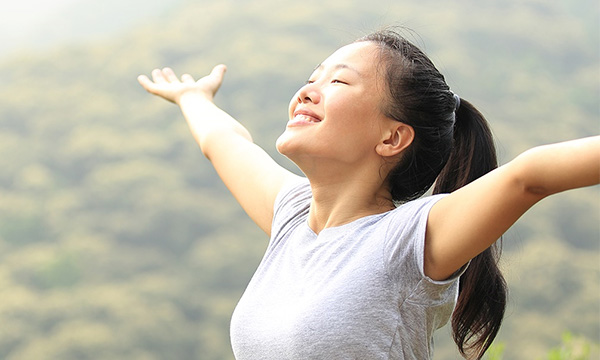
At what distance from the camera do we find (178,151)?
24.1m

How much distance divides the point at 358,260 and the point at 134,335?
18.7 m

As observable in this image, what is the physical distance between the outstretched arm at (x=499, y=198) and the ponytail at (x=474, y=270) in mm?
174

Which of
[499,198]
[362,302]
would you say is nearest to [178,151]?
[362,302]

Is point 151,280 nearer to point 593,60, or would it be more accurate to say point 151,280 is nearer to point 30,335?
point 30,335

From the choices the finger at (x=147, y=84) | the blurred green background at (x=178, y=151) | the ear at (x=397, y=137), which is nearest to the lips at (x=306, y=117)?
the ear at (x=397, y=137)

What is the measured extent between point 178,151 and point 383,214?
76.3 ft

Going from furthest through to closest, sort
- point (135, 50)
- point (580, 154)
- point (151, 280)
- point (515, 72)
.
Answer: point (135, 50)
point (515, 72)
point (151, 280)
point (580, 154)

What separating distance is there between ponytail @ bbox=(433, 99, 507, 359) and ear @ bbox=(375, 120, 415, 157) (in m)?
0.11

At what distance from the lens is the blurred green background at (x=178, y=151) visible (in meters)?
19.2

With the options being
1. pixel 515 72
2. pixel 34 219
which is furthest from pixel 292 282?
pixel 515 72

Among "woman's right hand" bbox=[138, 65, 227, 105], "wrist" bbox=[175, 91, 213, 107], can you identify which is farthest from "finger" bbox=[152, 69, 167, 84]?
"wrist" bbox=[175, 91, 213, 107]

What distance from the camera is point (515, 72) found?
2569 centimetres

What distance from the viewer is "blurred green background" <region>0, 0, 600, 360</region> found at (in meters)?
19.2

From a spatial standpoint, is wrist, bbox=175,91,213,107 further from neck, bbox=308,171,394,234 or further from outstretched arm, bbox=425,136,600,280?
outstretched arm, bbox=425,136,600,280
